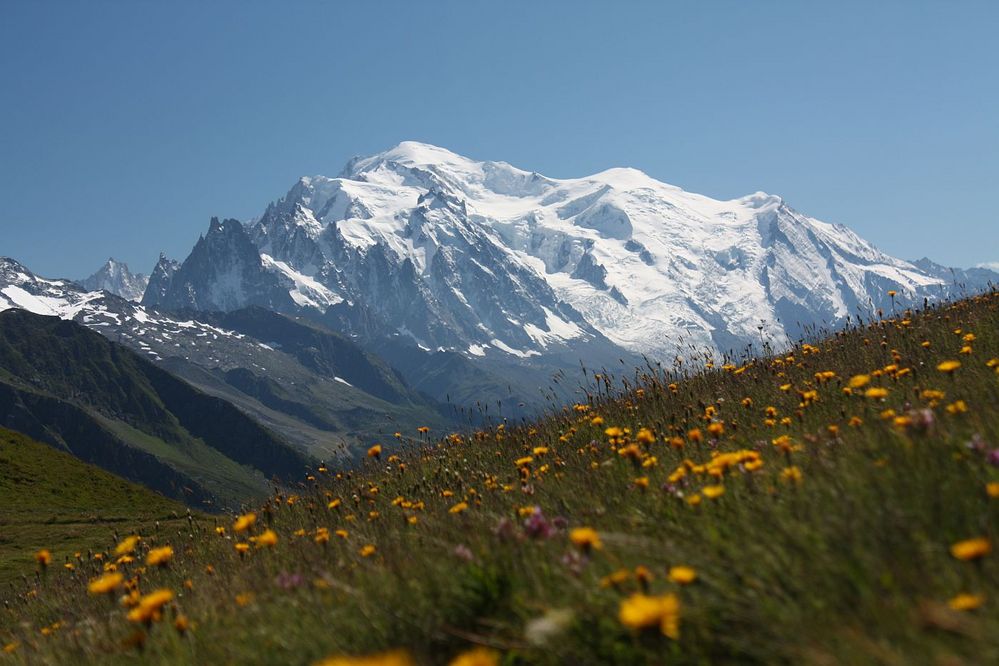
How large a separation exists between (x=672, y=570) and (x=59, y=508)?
18432 mm

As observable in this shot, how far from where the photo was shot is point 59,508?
58.7 ft

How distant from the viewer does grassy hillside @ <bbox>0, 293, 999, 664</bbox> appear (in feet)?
9.12

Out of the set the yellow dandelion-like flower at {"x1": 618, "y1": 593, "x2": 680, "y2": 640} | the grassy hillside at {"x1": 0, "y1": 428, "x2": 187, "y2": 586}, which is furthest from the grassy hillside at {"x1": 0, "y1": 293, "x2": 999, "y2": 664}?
the grassy hillside at {"x1": 0, "y1": 428, "x2": 187, "y2": 586}

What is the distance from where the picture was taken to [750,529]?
356cm

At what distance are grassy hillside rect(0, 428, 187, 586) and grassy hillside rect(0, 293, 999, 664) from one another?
6537mm

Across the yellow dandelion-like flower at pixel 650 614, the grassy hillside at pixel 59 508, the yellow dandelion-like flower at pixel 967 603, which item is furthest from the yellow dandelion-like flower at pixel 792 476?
the grassy hillside at pixel 59 508

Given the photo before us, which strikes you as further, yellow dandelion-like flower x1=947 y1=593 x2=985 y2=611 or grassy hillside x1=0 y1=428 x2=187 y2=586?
grassy hillside x1=0 y1=428 x2=187 y2=586

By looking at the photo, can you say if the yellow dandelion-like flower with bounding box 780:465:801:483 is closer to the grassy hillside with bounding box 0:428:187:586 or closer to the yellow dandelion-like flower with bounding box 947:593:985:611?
the yellow dandelion-like flower with bounding box 947:593:985:611

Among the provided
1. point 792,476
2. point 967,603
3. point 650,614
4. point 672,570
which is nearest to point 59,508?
point 792,476

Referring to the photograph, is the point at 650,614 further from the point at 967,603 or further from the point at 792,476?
the point at 792,476

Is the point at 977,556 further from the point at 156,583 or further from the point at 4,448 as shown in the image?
the point at 4,448

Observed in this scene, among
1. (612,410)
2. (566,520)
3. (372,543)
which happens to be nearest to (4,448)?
(612,410)

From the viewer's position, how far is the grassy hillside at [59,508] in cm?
1348

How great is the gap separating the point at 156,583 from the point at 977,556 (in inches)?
311
